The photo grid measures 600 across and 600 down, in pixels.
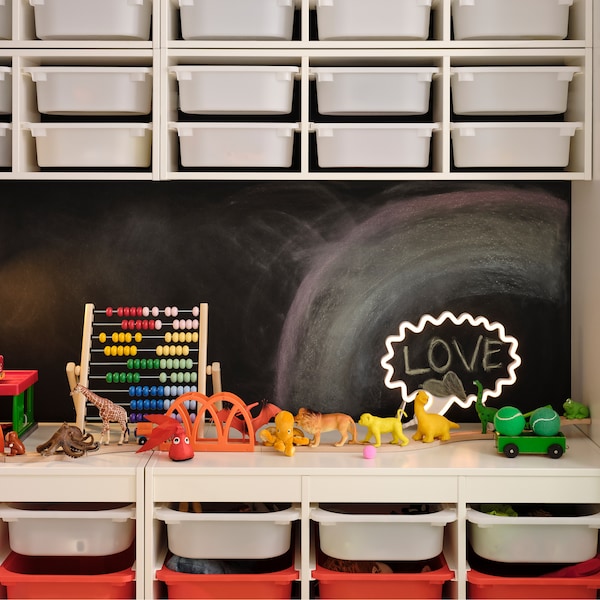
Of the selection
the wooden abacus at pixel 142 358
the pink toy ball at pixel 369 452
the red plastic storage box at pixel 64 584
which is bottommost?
the red plastic storage box at pixel 64 584

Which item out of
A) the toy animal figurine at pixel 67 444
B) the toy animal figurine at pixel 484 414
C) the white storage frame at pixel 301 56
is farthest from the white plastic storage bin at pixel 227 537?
the white storage frame at pixel 301 56

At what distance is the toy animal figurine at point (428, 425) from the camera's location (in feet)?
7.99

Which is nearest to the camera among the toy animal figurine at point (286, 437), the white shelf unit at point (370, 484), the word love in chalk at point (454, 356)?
the white shelf unit at point (370, 484)

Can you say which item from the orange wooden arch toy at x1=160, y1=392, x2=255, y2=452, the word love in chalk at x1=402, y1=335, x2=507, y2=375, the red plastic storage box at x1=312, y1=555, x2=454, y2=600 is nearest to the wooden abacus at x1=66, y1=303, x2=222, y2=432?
the orange wooden arch toy at x1=160, y1=392, x2=255, y2=452

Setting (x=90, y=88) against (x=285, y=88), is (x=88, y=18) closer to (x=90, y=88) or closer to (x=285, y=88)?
(x=90, y=88)

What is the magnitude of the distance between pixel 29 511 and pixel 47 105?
114cm

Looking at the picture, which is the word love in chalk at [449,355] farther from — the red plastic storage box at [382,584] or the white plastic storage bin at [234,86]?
the white plastic storage bin at [234,86]

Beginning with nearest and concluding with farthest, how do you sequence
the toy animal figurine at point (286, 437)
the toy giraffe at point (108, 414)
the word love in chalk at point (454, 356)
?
the toy animal figurine at point (286, 437) < the toy giraffe at point (108, 414) < the word love in chalk at point (454, 356)

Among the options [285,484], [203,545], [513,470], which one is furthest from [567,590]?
[203,545]

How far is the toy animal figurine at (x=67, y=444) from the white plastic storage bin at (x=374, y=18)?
4.34 feet

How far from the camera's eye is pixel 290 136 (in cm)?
250

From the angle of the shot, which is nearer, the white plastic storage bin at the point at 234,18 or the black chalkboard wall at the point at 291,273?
the white plastic storage bin at the point at 234,18

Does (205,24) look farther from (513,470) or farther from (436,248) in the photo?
(513,470)

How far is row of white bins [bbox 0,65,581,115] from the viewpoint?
2.44m
